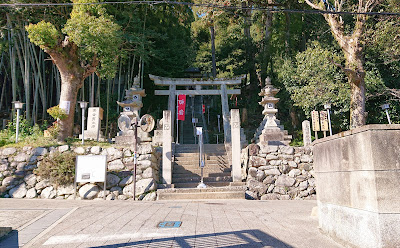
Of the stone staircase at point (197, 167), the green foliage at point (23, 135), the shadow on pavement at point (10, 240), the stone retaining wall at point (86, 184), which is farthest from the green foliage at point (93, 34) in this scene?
the shadow on pavement at point (10, 240)

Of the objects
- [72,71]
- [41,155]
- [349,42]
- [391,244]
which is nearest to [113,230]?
[391,244]

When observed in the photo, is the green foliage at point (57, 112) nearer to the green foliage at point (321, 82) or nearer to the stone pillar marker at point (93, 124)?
the stone pillar marker at point (93, 124)

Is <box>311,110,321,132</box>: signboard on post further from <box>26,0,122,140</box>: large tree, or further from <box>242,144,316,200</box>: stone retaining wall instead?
<box>26,0,122,140</box>: large tree

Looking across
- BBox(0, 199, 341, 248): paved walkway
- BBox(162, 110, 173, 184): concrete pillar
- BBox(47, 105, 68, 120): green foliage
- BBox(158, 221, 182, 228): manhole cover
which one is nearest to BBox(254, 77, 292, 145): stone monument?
BBox(162, 110, 173, 184): concrete pillar

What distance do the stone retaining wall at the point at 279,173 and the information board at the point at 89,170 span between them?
4.63 meters

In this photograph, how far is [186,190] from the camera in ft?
27.1

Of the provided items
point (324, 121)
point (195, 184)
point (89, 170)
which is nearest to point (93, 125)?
point (89, 170)

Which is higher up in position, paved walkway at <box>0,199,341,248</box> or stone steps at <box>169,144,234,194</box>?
stone steps at <box>169,144,234,194</box>

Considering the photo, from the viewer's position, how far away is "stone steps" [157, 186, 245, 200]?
8.02 m

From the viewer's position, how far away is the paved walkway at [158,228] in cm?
345

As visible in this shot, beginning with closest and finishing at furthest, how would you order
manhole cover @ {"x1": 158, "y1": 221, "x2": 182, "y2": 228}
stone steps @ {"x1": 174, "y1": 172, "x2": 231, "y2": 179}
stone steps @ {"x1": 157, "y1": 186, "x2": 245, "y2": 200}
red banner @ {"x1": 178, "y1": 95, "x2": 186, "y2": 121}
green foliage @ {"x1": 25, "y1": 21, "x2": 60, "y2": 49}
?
1. manhole cover @ {"x1": 158, "y1": 221, "x2": 182, "y2": 228}
2. stone steps @ {"x1": 157, "y1": 186, "x2": 245, "y2": 200}
3. green foliage @ {"x1": 25, "y1": 21, "x2": 60, "y2": 49}
4. stone steps @ {"x1": 174, "y1": 172, "x2": 231, "y2": 179}
5. red banner @ {"x1": 178, "y1": 95, "x2": 186, "y2": 121}

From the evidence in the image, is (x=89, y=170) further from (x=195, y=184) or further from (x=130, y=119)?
(x=195, y=184)

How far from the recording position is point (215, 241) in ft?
11.4

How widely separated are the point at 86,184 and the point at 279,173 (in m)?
6.46
